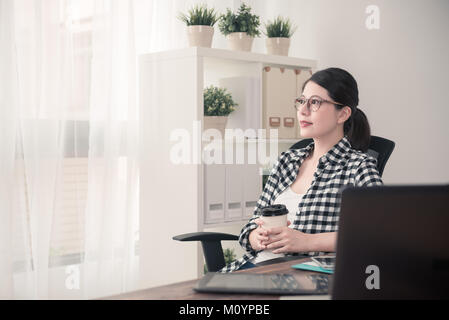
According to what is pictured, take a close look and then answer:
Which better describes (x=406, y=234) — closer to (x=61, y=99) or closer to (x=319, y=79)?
(x=319, y=79)

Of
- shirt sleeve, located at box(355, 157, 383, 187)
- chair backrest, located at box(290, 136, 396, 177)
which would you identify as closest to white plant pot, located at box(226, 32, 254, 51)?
chair backrest, located at box(290, 136, 396, 177)

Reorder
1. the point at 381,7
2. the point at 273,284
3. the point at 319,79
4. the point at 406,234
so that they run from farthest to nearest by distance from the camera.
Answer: the point at 381,7 < the point at 319,79 < the point at 273,284 < the point at 406,234

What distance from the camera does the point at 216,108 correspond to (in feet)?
9.63

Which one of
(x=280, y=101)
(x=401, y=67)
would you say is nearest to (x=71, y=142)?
(x=280, y=101)

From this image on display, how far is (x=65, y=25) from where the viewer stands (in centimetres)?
276

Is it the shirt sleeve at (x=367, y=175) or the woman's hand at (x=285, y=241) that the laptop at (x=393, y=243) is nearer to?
the woman's hand at (x=285, y=241)

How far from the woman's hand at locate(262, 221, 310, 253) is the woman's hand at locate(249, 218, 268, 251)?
0.01 meters

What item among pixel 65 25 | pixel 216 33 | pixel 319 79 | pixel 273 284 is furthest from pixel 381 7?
pixel 273 284

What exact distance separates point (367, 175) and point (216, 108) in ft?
4.00

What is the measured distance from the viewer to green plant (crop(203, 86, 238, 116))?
9.59ft

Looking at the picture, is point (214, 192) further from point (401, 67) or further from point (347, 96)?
point (401, 67)

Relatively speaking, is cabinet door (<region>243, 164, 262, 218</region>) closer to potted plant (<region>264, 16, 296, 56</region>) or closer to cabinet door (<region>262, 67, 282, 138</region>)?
cabinet door (<region>262, 67, 282, 138</region>)

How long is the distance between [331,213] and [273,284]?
75 cm

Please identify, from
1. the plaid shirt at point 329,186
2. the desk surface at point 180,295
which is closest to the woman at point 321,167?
the plaid shirt at point 329,186
